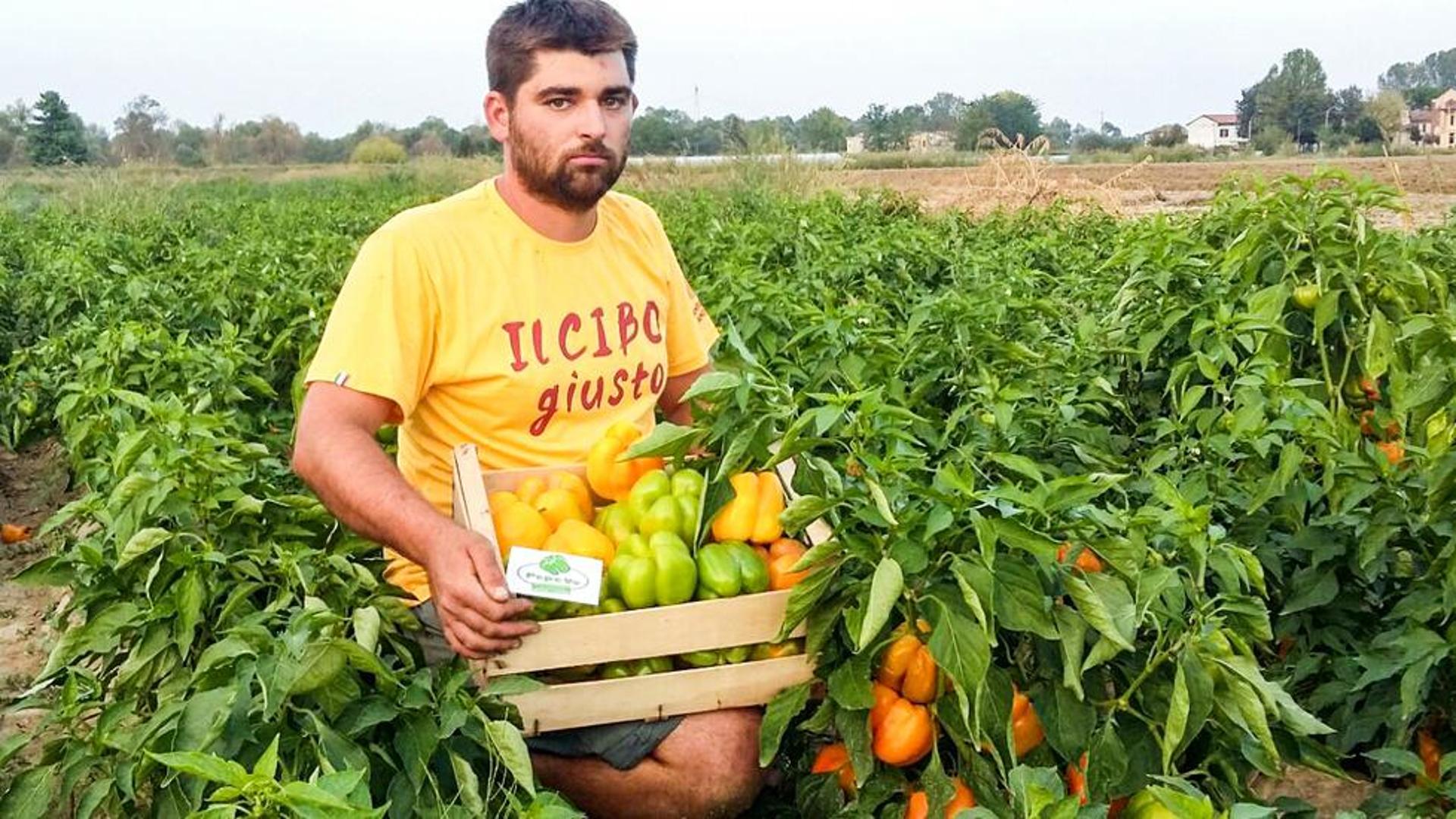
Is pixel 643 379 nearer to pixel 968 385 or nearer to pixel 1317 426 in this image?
pixel 968 385

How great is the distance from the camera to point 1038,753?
2.34 metres

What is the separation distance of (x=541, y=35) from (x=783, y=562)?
1.36 metres

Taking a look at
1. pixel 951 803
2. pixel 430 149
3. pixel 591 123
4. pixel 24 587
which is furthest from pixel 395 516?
pixel 430 149

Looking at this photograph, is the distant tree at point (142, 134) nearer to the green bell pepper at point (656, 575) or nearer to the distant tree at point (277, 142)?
the distant tree at point (277, 142)

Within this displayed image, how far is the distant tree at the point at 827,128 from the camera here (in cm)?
2691

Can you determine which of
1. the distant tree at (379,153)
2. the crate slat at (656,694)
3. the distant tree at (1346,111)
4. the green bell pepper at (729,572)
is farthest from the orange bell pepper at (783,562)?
the distant tree at (1346,111)

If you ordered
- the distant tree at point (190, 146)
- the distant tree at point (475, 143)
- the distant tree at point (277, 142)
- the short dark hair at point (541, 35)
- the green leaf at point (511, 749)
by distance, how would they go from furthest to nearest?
the distant tree at point (277, 142)
the distant tree at point (190, 146)
the distant tree at point (475, 143)
the short dark hair at point (541, 35)
the green leaf at point (511, 749)

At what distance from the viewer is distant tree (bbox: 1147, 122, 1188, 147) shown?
6267 centimetres

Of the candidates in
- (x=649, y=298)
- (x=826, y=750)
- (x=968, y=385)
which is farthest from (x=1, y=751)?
(x=968, y=385)

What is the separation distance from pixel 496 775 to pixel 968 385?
1928 mm

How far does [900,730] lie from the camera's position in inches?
91.7

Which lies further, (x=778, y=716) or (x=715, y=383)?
(x=778, y=716)

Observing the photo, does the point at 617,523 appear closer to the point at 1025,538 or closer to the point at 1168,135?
the point at 1025,538

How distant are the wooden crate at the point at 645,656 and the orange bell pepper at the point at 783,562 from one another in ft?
0.13
